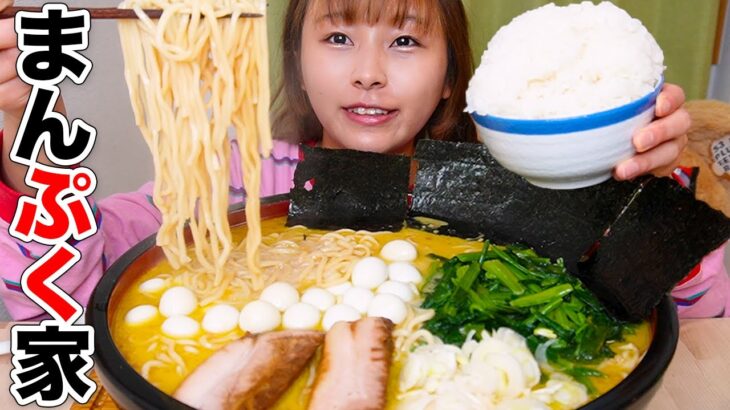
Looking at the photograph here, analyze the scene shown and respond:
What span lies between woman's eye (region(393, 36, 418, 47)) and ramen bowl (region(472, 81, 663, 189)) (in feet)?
2.49

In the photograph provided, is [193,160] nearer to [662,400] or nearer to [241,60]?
[241,60]

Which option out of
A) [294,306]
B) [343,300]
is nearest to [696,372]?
[343,300]

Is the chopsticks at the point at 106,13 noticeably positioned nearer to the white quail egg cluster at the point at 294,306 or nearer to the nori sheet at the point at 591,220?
the white quail egg cluster at the point at 294,306

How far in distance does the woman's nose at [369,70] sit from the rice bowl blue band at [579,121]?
0.73 m

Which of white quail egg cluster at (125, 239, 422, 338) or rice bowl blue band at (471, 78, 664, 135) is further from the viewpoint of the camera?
white quail egg cluster at (125, 239, 422, 338)

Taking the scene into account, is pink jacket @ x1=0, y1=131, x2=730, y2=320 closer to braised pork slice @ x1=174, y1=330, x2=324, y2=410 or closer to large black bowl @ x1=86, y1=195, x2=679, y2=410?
large black bowl @ x1=86, y1=195, x2=679, y2=410

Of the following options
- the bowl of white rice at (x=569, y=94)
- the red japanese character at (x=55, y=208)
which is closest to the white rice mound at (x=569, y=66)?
the bowl of white rice at (x=569, y=94)

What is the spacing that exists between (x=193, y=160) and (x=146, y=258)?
30 cm

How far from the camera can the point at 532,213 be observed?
5.76ft

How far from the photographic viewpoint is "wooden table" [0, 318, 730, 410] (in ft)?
4.64

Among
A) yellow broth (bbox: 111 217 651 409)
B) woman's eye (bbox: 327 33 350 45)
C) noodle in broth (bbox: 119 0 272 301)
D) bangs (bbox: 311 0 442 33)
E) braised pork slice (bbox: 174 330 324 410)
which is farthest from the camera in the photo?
woman's eye (bbox: 327 33 350 45)

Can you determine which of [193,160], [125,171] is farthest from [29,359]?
[125,171]

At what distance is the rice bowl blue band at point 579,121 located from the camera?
3.96 ft

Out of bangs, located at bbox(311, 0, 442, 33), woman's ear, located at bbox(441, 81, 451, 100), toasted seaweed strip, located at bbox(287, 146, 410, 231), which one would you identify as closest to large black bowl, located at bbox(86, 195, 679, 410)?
toasted seaweed strip, located at bbox(287, 146, 410, 231)
